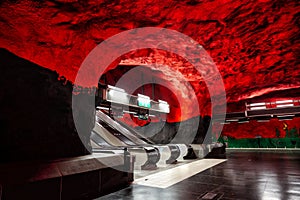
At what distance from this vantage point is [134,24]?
4.25 metres

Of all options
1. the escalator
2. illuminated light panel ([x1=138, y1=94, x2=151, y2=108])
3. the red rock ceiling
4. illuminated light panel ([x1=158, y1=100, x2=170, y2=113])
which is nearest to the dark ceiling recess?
the red rock ceiling

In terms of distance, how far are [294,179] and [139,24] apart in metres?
5.67

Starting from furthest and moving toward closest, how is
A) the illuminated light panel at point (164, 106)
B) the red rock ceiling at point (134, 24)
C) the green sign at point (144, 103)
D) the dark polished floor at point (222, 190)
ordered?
1. the illuminated light panel at point (164, 106)
2. the green sign at point (144, 103)
3. the dark polished floor at point (222, 190)
4. the red rock ceiling at point (134, 24)

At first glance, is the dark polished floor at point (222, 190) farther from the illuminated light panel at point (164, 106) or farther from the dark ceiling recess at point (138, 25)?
the illuminated light panel at point (164, 106)

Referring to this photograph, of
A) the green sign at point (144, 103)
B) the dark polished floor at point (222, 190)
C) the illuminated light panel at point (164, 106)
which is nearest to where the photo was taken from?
the dark polished floor at point (222, 190)

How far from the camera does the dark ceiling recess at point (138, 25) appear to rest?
3223mm

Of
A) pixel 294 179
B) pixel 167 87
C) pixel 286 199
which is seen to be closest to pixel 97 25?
pixel 286 199

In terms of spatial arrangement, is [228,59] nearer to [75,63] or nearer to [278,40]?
[278,40]

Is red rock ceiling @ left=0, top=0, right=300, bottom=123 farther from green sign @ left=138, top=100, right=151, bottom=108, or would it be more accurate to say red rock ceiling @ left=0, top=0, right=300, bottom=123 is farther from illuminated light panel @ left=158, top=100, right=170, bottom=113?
illuminated light panel @ left=158, top=100, right=170, bottom=113

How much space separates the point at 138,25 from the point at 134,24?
0.38 ft

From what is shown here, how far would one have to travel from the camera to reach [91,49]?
442cm

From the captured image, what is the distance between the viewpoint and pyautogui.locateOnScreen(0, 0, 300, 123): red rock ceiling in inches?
126

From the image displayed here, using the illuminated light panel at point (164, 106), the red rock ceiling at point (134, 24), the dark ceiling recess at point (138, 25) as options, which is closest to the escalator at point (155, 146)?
the illuminated light panel at point (164, 106)

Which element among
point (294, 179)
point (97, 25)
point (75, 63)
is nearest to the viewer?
point (97, 25)
